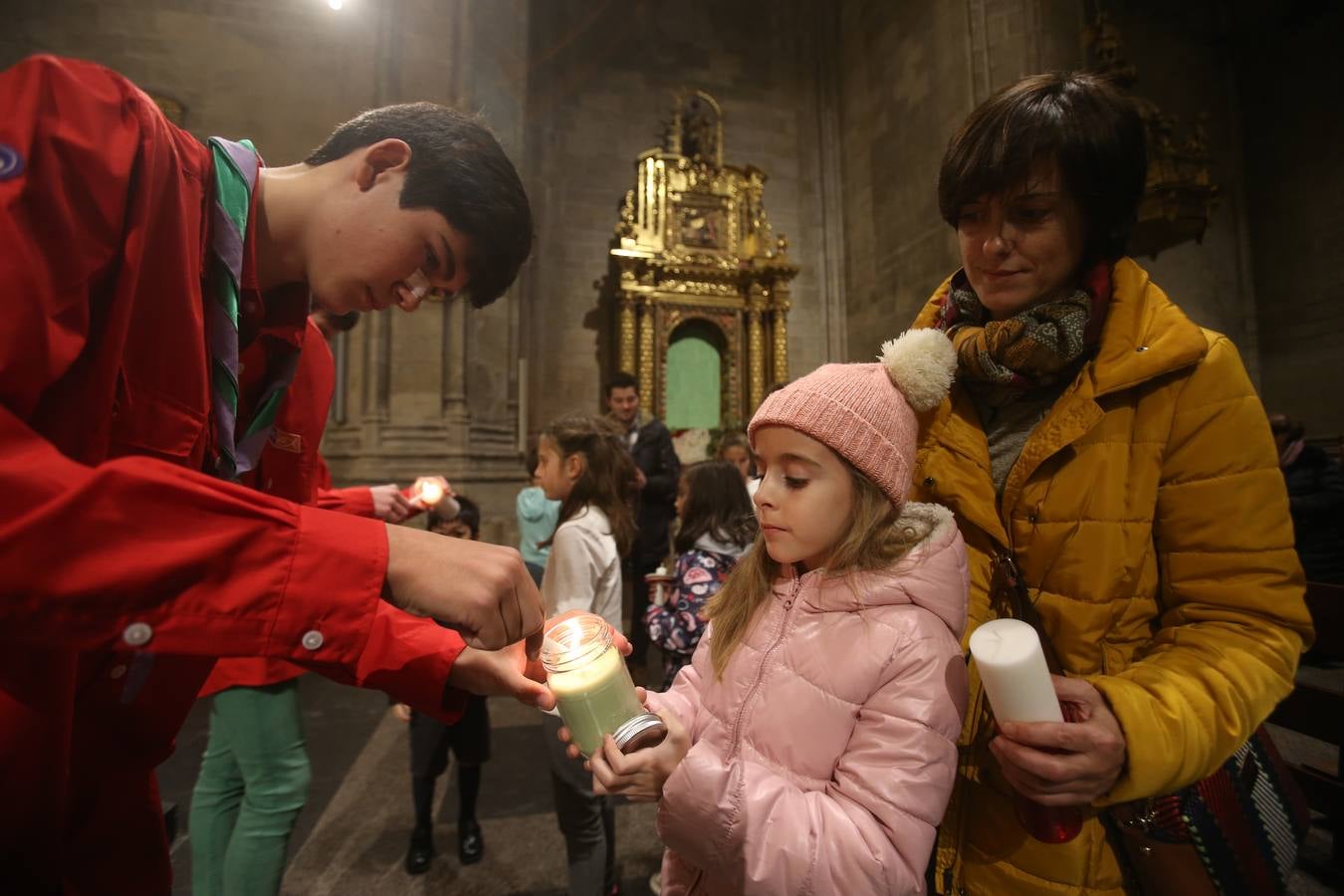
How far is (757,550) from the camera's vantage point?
137 cm

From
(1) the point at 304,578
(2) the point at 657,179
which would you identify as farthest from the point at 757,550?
(2) the point at 657,179

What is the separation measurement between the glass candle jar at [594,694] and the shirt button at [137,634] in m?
0.46

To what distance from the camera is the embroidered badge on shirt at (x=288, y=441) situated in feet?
5.56

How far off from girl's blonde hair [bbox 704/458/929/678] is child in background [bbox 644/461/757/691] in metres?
0.98

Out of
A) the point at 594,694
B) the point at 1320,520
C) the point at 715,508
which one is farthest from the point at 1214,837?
the point at 1320,520

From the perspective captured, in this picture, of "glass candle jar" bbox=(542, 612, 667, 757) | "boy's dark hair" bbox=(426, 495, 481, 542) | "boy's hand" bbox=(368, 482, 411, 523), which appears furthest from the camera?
"boy's dark hair" bbox=(426, 495, 481, 542)

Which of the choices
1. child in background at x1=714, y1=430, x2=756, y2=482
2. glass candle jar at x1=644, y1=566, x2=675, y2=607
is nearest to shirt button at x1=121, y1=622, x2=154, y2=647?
glass candle jar at x1=644, y1=566, x2=675, y2=607

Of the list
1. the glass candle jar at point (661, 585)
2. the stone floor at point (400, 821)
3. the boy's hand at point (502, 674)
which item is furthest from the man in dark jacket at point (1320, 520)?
the boy's hand at point (502, 674)

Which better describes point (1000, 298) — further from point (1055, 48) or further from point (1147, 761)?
point (1055, 48)

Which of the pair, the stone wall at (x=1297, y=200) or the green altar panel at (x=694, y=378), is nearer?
the stone wall at (x=1297, y=200)

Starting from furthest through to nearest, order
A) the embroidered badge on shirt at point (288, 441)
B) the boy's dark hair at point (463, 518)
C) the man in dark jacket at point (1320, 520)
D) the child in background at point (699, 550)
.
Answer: the man in dark jacket at point (1320, 520), the boy's dark hair at point (463, 518), the child in background at point (699, 550), the embroidered badge on shirt at point (288, 441)

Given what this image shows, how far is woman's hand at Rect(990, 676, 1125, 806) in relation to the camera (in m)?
0.81

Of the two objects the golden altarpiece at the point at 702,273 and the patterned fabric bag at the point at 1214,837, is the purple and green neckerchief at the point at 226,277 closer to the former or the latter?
the patterned fabric bag at the point at 1214,837

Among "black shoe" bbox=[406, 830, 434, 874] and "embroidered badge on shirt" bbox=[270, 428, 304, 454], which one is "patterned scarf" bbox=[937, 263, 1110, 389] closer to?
"embroidered badge on shirt" bbox=[270, 428, 304, 454]
